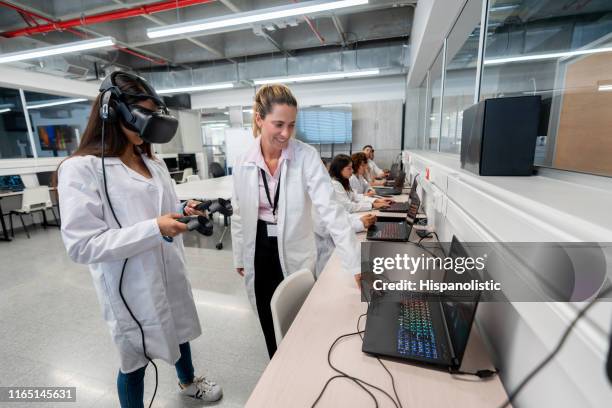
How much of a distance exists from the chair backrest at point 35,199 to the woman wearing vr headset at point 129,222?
4604mm

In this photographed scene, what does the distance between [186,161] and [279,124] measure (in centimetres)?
689

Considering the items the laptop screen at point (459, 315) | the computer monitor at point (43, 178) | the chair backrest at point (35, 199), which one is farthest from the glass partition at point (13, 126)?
the laptop screen at point (459, 315)

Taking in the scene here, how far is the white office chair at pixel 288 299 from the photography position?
0.98 metres

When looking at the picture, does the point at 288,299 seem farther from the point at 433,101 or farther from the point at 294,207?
the point at 433,101

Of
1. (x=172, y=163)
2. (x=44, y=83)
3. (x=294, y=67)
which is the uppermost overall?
(x=294, y=67)

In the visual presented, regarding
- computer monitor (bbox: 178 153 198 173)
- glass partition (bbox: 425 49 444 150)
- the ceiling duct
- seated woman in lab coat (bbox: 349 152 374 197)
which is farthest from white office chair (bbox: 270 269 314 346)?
computer monitor (bbox: 178 153 198 173)

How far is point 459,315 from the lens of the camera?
75cm

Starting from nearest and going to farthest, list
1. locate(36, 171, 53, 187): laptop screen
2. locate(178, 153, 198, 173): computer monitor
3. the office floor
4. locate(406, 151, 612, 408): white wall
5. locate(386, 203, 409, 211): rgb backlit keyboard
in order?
1. locate(406, 151, 612, 408): white wall
2. the office floor
3. locate(386, 203, 409, 211): rgb backlit keyboard
4. locate(36, 171, 53, 187): laptop screen
5. locate(178, 153, 198, 173): computer monitor

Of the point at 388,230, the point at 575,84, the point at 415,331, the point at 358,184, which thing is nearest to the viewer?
the point at 415,331

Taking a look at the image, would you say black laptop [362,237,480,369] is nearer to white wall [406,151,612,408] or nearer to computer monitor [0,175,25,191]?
white wall [406,151,612,408]

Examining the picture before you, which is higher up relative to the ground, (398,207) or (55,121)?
(55,121)

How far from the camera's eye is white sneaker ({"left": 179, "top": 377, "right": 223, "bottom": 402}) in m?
1.44

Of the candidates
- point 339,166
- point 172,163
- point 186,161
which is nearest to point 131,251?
point 339,166

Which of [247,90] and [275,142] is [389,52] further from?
[275,142]
